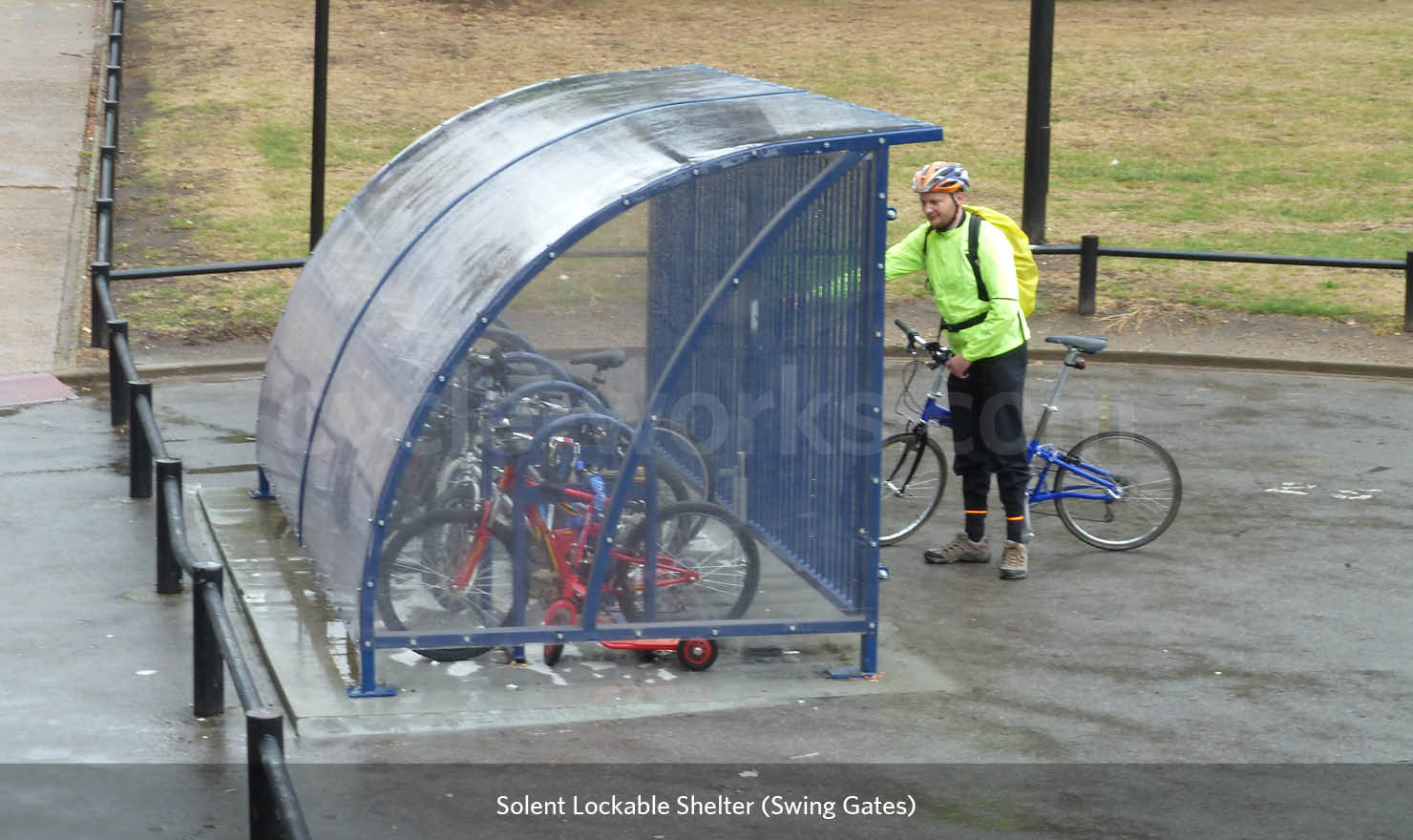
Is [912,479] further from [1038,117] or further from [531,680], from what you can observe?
[1038,117]

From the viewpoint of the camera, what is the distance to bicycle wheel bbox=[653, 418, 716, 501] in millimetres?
7387

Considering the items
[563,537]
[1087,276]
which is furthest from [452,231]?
[1087,276]

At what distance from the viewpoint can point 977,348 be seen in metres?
8.88

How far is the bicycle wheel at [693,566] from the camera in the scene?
7.53 m

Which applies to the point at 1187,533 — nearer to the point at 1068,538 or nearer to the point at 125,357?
the point at 1068,538

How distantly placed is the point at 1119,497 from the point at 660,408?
337cm

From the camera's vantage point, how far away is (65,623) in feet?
27.0

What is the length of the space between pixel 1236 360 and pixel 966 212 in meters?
6.30

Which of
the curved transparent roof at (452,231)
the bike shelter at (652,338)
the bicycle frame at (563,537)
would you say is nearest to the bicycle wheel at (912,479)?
the bike shelter at (652,338)

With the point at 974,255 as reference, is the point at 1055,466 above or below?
below

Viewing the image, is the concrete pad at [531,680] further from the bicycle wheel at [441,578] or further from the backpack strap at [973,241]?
the backpack strap at [973,241]

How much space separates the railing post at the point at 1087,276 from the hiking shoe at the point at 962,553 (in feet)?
21.5

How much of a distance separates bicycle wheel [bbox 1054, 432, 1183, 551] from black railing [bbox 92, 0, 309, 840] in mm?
4588

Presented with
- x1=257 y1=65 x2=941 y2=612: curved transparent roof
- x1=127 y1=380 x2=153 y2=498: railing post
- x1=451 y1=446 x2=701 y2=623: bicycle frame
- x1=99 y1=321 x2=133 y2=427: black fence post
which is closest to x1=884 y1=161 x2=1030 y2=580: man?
x1=257 y1=65 x2=941 y2=612: curved transparent roof
